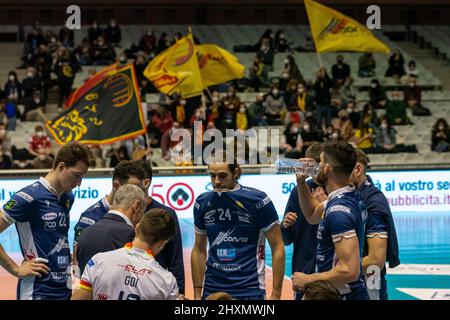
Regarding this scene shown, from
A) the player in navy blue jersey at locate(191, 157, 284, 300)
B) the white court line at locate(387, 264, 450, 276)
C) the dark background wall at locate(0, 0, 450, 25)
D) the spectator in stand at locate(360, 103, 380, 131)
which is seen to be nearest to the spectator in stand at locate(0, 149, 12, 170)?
the spectator in stand at locate(360, 103, 380, 131)

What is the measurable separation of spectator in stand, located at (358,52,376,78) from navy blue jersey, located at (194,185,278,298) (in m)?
25.1

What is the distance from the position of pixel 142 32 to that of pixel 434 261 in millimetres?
21148

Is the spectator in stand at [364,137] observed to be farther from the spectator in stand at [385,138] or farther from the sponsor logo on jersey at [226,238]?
the sponsor logo on jersey at [226,238]

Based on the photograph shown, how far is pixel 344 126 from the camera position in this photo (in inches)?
993

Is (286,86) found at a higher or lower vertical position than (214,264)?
higher

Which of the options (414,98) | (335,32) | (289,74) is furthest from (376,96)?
(335,32)

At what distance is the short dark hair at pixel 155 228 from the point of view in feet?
16.9

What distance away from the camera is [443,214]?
67.3 feet

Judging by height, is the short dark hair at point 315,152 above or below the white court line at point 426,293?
above

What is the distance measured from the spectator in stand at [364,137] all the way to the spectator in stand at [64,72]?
938cm

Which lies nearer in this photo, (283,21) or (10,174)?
(10,174)

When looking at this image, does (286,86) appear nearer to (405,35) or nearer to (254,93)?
(254,93)

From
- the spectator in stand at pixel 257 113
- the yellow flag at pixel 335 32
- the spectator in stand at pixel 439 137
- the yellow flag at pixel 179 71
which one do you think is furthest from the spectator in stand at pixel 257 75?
the yellow flag at pixel 179 71
